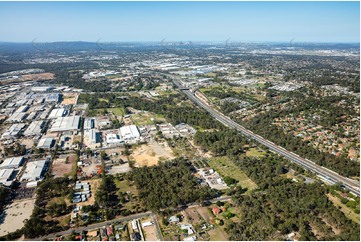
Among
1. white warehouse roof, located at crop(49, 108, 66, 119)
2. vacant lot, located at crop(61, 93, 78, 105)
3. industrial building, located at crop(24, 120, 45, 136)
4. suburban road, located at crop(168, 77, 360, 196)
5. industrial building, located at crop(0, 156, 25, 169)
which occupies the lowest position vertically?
suburban road, located at crop(168, 77, 360, 196)

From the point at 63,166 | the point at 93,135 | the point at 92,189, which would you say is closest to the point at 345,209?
the point at 92,189

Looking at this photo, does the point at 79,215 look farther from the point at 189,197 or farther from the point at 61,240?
the point at 189,197

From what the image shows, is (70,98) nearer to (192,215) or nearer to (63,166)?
(63,166)

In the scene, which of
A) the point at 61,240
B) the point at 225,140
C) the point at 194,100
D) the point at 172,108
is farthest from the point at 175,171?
the point at 194,100

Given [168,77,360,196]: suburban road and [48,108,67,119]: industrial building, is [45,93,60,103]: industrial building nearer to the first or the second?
[48,108,67,119]: industrial building

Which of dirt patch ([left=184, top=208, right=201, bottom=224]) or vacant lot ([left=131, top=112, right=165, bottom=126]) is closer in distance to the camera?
dirt patch ([left=184, top=208, right=201, bottom=224])

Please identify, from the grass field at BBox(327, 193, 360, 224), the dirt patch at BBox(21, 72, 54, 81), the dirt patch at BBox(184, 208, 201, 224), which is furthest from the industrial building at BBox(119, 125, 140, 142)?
the dirt patch at BBox(21, 72, 54, 81)

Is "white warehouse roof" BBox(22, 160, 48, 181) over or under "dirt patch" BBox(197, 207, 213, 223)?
over
